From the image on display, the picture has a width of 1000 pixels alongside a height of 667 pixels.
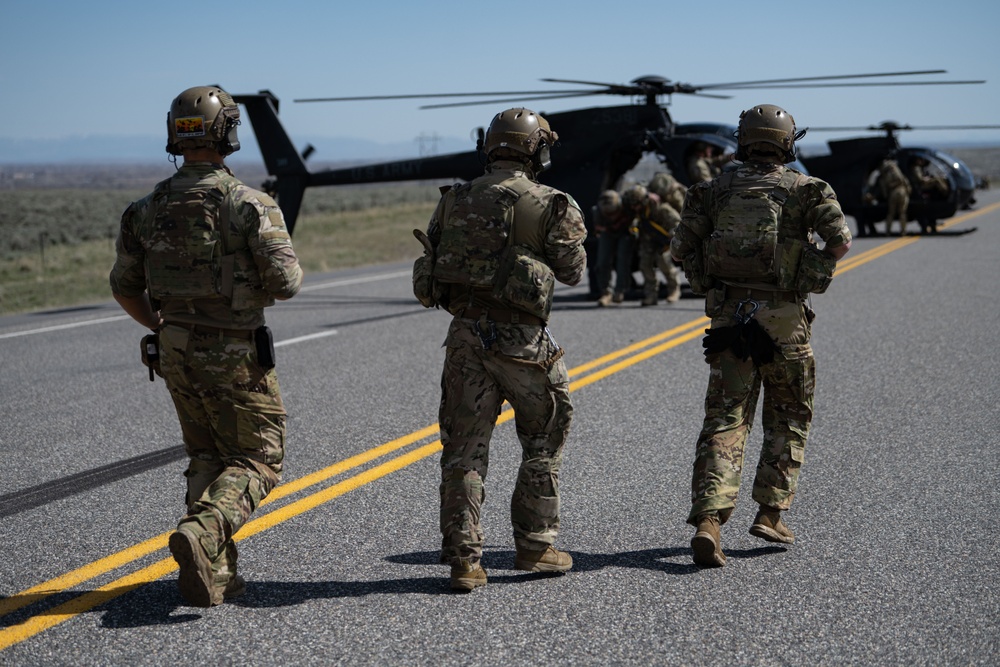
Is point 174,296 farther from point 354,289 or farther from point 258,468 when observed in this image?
point 354,289

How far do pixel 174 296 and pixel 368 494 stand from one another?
184 cm

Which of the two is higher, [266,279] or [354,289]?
[266,279]

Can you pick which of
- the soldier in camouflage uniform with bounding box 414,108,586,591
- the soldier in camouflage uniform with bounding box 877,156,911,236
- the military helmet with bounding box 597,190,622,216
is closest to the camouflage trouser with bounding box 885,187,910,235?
the soldier in camouflage uniform with bounding box 877,156,911,236

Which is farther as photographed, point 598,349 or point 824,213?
point 598,349

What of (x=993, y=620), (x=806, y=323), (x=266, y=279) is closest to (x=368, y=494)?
(x=266, y=279)

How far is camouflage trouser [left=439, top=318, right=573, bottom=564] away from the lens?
4254 millimetres

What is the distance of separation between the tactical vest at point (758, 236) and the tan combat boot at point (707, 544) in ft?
3.57

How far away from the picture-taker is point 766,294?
15.6ft

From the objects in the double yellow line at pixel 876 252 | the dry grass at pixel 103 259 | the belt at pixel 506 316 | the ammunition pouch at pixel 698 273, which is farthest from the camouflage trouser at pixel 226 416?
the double yellow line at pixel 876 252

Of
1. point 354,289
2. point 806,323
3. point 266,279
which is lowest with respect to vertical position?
point 354,289

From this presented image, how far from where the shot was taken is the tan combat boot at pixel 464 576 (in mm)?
4207

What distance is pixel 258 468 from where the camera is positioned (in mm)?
4191

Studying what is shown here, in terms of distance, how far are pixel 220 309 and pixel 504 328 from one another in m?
1.11

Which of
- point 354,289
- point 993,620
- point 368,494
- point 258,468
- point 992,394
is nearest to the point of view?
point 993,620
